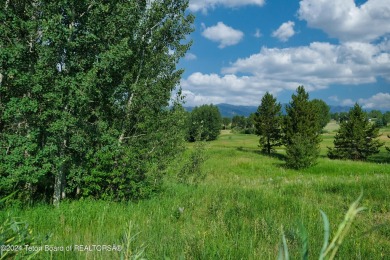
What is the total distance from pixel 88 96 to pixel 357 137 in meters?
42.5

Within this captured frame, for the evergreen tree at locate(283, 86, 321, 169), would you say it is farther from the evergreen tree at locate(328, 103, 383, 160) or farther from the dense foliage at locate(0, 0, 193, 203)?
the dense foliage at locate(0, 0, 193, 203)

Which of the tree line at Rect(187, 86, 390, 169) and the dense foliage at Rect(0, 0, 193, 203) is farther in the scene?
the tree line at Rect(187, 86, 390, 169)

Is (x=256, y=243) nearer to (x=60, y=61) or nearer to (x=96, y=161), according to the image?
(x=96, y=161)

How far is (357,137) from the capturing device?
134ft

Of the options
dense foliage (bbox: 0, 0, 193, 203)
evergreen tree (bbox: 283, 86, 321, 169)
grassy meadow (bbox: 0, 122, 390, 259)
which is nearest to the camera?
grassy meadow (bbox: 0, 122, 390, 259)

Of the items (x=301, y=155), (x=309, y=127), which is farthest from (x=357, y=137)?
(x=301, y=155)

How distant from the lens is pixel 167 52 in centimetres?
1061

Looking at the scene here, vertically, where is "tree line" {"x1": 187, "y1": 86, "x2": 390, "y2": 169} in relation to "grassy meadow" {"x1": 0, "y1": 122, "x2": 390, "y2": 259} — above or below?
above

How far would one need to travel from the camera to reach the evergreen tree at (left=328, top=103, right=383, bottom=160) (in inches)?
1616

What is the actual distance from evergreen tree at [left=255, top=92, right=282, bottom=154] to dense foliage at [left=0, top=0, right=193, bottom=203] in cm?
3614

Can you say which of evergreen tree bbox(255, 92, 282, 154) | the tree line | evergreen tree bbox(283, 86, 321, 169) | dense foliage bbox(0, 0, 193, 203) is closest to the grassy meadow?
dense foliage bbox(0, 0, 193, 203)

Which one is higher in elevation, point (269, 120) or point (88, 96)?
point (269, 120)

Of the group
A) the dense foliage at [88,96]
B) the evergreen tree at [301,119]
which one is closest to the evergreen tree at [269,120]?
the evergreen tree at [301,119]

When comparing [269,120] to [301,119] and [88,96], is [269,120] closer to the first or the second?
[301,119]
